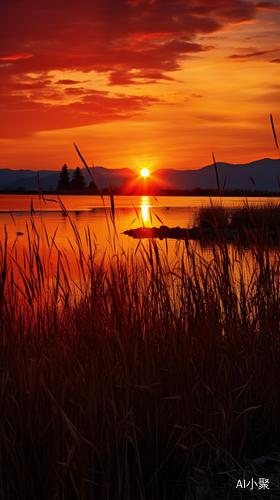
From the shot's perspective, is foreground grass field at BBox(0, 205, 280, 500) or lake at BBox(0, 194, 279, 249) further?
lake at BBox(0, 194, 279, 249)

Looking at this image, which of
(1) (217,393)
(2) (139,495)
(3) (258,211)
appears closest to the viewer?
(2) (139,495)

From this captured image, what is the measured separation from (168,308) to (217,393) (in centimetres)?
70

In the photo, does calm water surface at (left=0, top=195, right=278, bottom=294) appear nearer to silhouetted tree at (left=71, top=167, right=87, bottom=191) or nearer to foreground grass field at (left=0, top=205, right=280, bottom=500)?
foreground grass field at (left=0, top=205, right=280, bottom=500)

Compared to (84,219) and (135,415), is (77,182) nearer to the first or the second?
(84,219)

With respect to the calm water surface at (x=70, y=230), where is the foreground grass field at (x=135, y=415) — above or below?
below

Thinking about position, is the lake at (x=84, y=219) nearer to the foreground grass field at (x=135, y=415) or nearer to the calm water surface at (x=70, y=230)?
the calm water surface at (x=70, y=230)

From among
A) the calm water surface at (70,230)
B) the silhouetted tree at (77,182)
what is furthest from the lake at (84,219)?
the silhouetted tree at (77,182)

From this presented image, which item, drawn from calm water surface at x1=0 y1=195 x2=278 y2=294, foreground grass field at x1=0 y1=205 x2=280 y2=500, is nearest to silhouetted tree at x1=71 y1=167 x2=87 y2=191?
calm water surface at x1=0 y1=195 x2=278 y2=294

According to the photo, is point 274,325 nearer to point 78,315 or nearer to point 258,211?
point 78,315

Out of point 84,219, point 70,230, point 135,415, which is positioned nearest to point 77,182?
point 84,219

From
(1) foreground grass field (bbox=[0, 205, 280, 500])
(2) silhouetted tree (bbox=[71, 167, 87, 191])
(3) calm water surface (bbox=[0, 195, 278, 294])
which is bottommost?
(1) foreground grass field (bbox=[0, 205, 280, 500])

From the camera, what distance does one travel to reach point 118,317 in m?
2.20

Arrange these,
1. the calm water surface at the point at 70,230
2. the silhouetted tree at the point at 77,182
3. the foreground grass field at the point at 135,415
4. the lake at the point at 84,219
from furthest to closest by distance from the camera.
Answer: the silhouetted tree at the point at 77,182 < the lake at the point at 84,219 < the calm water surface at the point at 70,230 < the foreground grass field at the point at 135,415

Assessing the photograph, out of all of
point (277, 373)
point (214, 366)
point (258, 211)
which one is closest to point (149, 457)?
point (214, 366)
